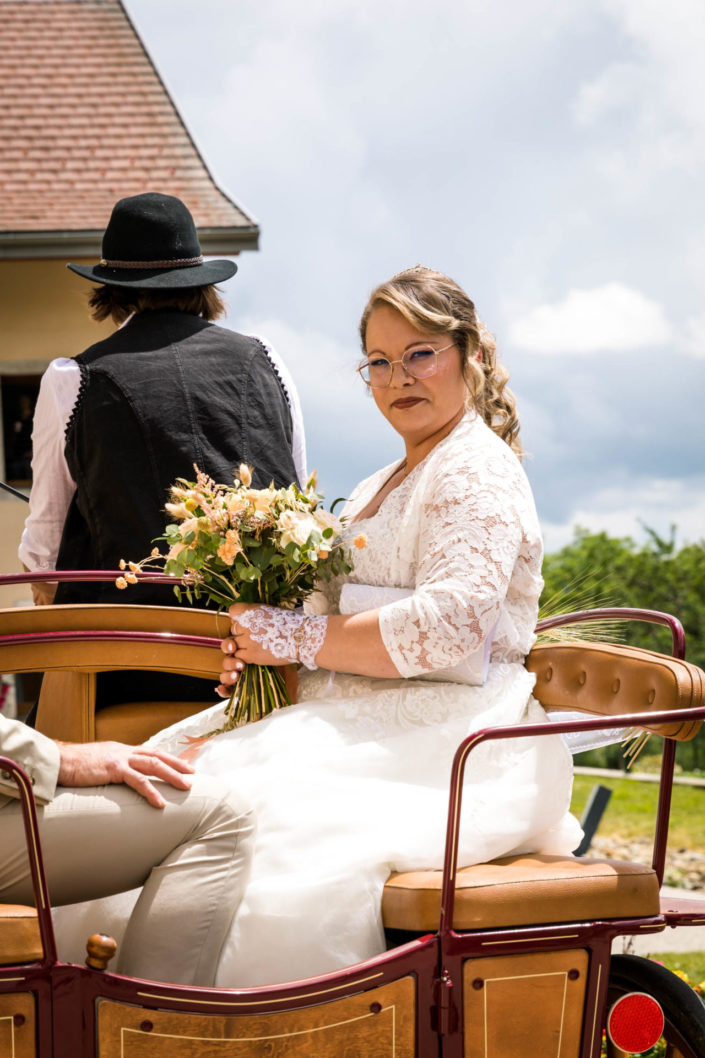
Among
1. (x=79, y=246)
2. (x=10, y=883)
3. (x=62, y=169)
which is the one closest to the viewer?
(x=10, y=883)

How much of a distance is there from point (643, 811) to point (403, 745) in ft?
24.8

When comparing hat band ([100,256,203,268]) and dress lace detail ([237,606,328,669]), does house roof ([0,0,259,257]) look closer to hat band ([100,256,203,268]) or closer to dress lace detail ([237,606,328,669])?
hat band ([100,256,203,268])

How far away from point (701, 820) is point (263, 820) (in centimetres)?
784

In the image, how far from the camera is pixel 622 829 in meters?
8.77

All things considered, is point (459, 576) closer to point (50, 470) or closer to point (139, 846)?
point (139, 846)

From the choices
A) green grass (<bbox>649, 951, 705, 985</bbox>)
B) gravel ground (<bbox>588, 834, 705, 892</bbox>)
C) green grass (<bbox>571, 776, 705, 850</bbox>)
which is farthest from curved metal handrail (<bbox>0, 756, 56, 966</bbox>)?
green grass (<bbox>571, 776, 705, 850</bbox>)

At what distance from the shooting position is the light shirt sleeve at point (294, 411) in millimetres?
3115

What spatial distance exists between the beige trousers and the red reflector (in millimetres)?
808

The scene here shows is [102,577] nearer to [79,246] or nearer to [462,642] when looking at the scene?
[462,642]

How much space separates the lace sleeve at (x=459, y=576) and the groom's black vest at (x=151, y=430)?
2.23ft

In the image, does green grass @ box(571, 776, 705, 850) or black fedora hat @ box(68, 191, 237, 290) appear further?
green grass @ box(571, 776, 705, 850)

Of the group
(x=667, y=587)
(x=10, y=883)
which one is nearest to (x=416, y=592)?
(x=10, y=883)

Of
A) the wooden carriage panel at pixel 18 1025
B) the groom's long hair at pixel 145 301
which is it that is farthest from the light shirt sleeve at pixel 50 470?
the wooden carriage panel at pixel 18 1025

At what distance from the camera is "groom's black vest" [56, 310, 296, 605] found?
2855 millimetres
